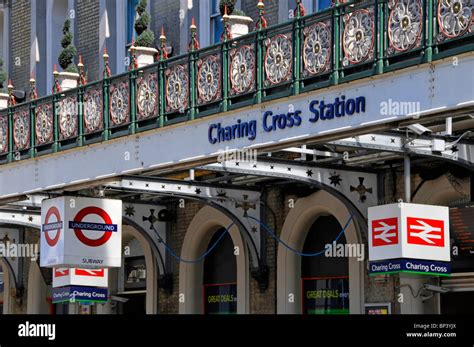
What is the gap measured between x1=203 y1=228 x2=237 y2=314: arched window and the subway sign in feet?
19.5

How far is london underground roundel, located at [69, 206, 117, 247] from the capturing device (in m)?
21.4

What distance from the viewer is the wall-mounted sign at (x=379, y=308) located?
20.0 metres

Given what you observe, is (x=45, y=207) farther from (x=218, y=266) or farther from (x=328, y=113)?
(x=328, y=113)

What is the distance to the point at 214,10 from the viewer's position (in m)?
25.1

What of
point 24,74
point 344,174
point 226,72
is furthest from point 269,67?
point 24,74

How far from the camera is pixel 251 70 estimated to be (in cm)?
1797

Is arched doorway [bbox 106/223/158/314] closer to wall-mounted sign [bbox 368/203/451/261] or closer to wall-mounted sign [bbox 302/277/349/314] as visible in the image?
wall-mounted sign [bbox 302/277/349/314]

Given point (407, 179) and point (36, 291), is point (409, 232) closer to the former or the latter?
point (407, 179)

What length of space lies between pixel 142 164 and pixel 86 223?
2.12 metres

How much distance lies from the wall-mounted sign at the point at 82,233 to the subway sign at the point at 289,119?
3.69 metres

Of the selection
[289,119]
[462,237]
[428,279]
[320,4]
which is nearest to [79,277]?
[320,4]

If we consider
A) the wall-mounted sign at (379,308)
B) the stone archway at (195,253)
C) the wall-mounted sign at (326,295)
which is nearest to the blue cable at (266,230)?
the stone archway at (195,253)

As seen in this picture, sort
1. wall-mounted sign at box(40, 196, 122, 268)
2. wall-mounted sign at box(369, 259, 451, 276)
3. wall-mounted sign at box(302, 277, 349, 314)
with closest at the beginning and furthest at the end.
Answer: wall-mounted sign at box(369, 259, 451, 276)
wall-mounted sign at box(40, 196, 122, 268)
wall-mounted sign at box(302, 277, 349, 314)

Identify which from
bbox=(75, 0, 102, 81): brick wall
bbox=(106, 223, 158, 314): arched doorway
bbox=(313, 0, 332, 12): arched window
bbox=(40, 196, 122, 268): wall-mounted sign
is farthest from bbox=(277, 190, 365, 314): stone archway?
bbox=(75, 0, 102, 81): brick wall
